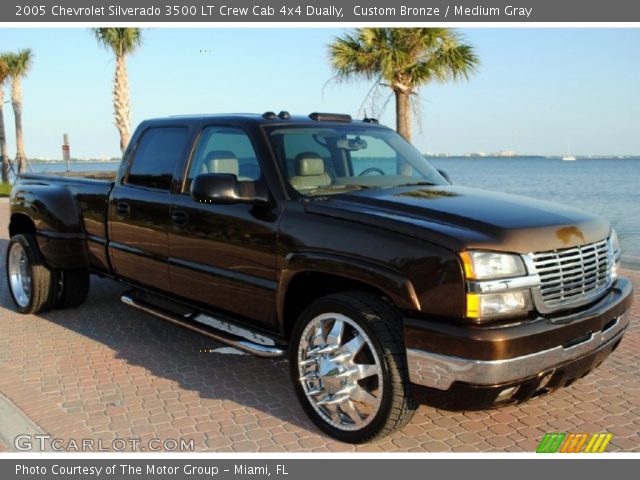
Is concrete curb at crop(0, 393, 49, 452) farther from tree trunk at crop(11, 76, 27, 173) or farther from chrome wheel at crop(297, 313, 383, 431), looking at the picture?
tree trunk at crop(11, 76, 27, 173)

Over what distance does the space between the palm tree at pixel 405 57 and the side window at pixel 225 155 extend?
336 inches

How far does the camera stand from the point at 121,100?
Answer: 23.1 m

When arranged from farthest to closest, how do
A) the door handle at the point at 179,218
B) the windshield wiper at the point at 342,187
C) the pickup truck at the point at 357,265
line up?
the door handle at the point at 179,218
the windshield wiper at the point at 342,187
the pickup truck at the point at 357,265

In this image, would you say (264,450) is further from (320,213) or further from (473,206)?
(473,206)

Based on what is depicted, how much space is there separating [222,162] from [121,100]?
66.4 feet

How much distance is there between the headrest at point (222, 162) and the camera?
14.8 ft

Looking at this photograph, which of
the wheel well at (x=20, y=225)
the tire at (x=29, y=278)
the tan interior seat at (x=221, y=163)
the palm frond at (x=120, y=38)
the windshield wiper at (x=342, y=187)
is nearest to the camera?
the windshield wiper at (x=342, y=187)

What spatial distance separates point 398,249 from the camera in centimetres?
325

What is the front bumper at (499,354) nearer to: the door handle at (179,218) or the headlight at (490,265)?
the headlight at (490,265)

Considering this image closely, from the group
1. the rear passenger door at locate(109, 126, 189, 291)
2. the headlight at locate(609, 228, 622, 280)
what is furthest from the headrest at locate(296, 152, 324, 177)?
the headlight at locate(609, 228, 622, 280)

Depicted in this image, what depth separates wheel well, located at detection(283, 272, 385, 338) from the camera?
3738 millimetres

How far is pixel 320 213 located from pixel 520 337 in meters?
1.34

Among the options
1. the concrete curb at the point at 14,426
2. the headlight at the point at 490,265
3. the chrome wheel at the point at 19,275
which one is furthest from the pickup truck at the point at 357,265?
the chrome wheel at the point at 19,275

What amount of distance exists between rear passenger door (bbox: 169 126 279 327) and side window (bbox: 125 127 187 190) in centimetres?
26
